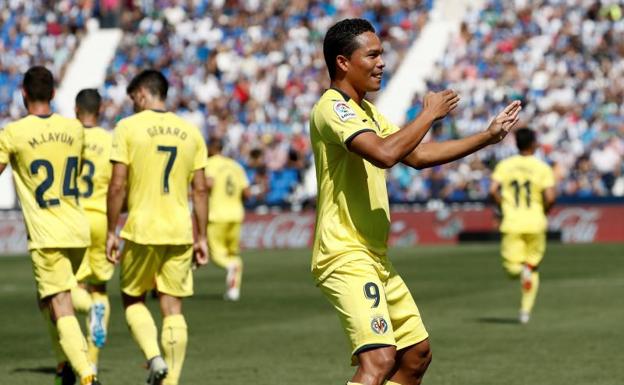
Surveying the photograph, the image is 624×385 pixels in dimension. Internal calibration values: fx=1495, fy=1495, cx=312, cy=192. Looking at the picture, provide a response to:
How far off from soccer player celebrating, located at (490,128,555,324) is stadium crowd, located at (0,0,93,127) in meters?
27.3

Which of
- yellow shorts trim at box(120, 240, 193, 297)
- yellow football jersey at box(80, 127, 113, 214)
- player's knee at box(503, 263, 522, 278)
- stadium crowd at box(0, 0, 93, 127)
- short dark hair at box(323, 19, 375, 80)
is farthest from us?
stadium crowd at box(0, 0, 93, 127)

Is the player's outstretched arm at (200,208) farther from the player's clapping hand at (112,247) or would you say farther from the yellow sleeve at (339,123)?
the yellow sleeve at (339,123)

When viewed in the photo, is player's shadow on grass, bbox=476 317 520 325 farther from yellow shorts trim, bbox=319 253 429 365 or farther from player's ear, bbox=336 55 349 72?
player's ear, bbox=336 55 349 72

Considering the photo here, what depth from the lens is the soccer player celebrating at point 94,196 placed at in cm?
1284

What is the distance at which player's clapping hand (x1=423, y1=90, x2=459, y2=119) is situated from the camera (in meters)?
7.60

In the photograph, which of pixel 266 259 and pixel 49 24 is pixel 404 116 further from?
pixel 49 24

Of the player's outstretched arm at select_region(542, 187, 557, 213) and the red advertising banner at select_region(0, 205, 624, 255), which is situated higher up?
the player's outstretched arm at select_region(542, 187, 557, 213)

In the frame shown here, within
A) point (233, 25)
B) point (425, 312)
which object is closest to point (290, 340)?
point (425, 312)

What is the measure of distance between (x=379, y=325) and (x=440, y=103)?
1.23 meters

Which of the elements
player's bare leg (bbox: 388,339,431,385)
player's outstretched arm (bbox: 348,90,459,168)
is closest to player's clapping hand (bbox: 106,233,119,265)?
player's bare leg (bbox: 388,339,431,385)

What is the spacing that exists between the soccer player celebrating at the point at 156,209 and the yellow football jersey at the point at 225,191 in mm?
11431

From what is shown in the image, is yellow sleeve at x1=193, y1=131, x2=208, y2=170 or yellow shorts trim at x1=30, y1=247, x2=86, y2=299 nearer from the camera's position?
yellow shorts trim at x1=30, y1=247, x2=86, y2=299

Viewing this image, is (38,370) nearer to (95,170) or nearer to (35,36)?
(95,170)

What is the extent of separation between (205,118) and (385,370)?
33338mm
